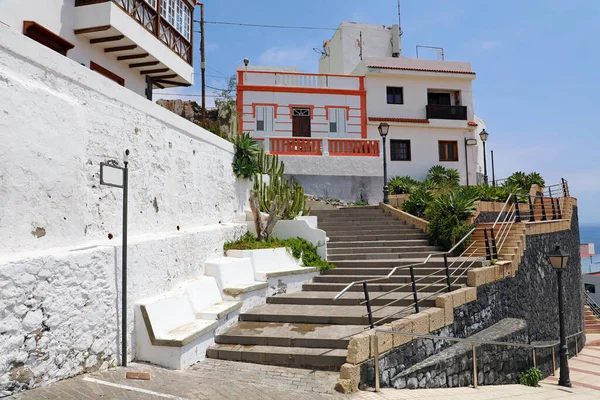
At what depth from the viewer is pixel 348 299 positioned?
31.0 feet

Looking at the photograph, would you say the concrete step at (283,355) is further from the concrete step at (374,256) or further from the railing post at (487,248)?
the railing post at (487,248)

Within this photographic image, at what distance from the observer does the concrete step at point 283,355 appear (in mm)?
6891

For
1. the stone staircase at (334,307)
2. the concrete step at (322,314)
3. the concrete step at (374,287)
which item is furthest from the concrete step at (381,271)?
the concrete step at (322,314)

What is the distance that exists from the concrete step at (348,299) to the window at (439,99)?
1796 cm

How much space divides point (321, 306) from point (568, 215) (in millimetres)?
13737

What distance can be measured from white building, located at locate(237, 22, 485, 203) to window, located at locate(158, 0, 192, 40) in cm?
609

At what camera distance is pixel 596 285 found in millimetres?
36750

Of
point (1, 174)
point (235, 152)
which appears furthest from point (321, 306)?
point (1, 174)

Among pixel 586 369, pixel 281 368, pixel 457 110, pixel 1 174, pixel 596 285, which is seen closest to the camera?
pixel 1 174

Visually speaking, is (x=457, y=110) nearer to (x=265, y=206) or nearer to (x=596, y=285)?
(x=265, y=206)

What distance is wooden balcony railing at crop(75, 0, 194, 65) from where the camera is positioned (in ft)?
38.1

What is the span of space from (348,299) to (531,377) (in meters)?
5.13

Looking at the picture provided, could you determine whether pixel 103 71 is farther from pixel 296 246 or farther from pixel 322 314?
pixel 322 314

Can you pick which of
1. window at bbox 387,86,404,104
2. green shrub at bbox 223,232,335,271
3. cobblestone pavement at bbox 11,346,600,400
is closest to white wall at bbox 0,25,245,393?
cobblestone pavement at bbox 11,346,600,400
